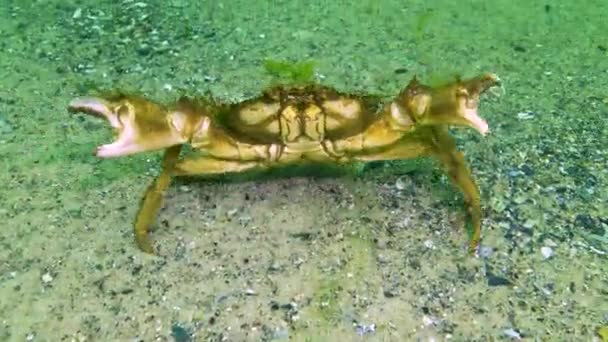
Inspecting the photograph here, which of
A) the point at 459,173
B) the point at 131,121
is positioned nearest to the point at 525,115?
the point at 459,173

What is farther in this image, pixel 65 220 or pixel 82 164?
pixel 82 164

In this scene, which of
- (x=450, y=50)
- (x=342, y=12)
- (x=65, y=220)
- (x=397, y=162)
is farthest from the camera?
(x=342, y=12)

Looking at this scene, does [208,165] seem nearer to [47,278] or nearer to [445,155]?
[47,278]

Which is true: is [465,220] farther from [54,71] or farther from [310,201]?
[54,71]

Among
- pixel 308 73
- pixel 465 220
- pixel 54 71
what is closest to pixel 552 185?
pixel 465 220

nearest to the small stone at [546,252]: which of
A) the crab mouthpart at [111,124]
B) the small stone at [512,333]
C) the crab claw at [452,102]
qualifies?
the small stone at [512,333]

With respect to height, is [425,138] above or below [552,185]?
above

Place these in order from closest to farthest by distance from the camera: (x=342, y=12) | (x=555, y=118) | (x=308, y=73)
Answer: (x=555, y=118) → (x=308, y=73) → (x=342, y=12)

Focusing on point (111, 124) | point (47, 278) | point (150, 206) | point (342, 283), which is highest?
point (111, 124)
